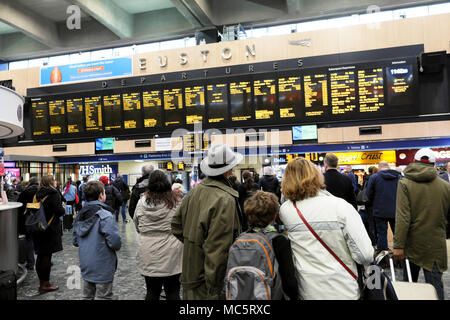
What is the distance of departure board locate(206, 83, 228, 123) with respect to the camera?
32.3ft

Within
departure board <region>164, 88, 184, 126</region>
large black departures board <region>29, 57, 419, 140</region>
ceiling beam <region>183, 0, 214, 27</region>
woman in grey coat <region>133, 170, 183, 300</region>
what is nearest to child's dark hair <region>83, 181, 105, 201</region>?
woman in grey coat <region>133, 170, 183, 300</region>

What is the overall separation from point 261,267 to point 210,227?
501 mm

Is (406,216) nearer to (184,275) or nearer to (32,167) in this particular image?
(184,275)

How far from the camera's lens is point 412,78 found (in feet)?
28.0

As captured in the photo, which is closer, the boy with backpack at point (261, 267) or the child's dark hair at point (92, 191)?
the boy with backpack at point (261, 267)

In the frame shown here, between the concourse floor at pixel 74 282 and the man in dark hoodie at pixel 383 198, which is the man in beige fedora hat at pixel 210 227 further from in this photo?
the man in dark hoodie at pixel 383 198

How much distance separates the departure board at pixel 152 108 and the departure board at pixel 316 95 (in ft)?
15.0

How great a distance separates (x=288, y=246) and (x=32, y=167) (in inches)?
555

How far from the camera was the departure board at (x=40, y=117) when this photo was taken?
1162cm

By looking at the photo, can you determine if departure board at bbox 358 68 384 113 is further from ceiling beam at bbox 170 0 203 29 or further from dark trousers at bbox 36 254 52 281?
dark trousers at bbox 36 254 52 281

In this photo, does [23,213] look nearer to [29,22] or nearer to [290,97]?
[290,97]

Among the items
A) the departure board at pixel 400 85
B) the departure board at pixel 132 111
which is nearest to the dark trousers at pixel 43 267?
the departure board at pixel 132 111

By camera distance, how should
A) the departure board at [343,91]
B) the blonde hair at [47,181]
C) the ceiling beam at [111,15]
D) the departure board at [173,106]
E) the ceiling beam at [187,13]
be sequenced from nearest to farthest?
the blonde hair at [47,181]
the departure board at [343,91]
the departure board at [173,106]
the ceiling beam at [187,13]
the ceiling beam at [111,15]
